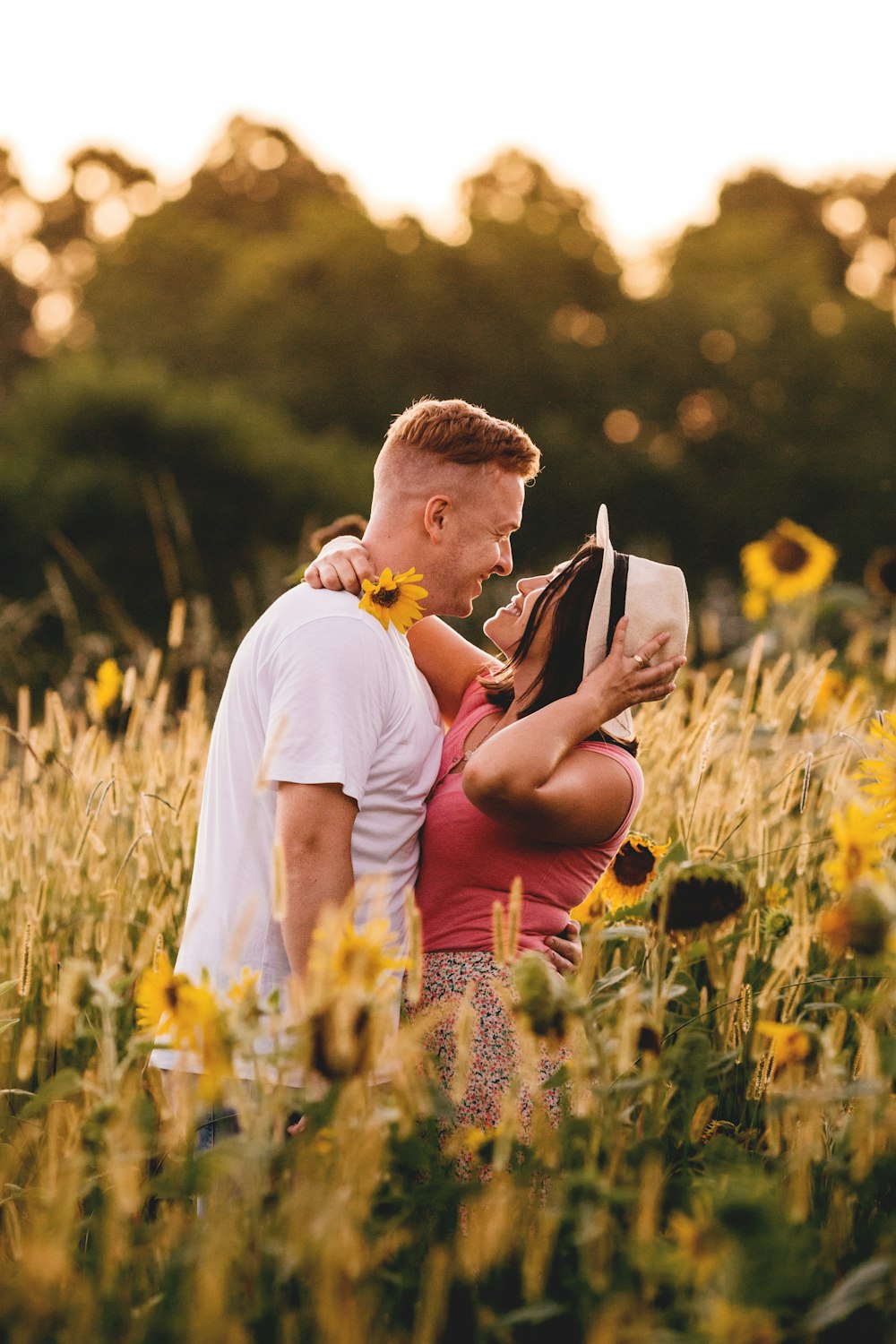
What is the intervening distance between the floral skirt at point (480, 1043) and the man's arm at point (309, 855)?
26 cm

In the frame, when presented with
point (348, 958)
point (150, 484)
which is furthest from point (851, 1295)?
point (150, 484)

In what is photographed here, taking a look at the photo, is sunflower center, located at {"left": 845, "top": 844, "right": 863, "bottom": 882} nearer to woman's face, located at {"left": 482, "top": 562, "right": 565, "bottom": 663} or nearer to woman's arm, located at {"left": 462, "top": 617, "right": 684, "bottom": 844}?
woman's arm, located at {"left": 462, "top": 617, "right": 684, "bottom": 844}

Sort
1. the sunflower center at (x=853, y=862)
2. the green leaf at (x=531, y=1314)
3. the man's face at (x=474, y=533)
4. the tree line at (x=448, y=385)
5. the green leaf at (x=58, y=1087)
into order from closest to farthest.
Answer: the green leaf at (x=531, y=1314), the green leaf at (x=58, y=1087), the sunflower center at (x=853, y=862), the man's face at (x=474, y=533), the tree line at (x=448, y=385)

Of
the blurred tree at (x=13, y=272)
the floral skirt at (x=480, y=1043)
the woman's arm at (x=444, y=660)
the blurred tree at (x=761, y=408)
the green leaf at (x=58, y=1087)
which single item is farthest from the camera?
the blurred tree at (x=13, y=272)

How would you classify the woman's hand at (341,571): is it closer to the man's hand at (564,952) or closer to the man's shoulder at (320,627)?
the man's shoulder at (320,627)

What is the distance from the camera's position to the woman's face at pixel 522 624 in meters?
2.48

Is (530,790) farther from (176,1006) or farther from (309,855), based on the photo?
(176,1006)

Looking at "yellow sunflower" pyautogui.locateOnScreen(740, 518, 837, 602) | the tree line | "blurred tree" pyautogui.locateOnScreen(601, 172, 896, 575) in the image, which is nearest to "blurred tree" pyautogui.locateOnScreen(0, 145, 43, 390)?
the tree line

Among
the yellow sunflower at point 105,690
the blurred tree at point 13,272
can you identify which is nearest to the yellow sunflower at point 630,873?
the yellow sunflower at point 105,690

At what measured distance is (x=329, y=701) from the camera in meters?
2.07

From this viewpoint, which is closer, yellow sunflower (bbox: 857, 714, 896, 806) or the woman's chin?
yellow sunflower (bbox: 857, 714, 896, 806)

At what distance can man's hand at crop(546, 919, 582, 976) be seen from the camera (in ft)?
7.35

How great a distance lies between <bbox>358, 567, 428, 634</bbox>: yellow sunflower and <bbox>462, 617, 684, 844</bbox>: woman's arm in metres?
0.26

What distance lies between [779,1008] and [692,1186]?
45.0 inches
